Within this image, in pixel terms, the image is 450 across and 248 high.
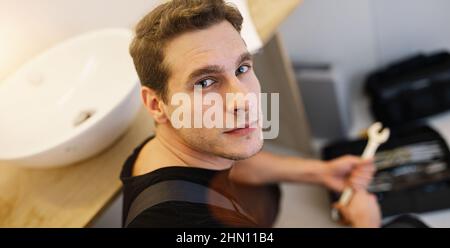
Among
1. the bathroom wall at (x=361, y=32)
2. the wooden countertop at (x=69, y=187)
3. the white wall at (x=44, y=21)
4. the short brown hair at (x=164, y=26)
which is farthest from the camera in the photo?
the bathroom wall at (x=361, y=32)

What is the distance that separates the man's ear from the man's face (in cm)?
4

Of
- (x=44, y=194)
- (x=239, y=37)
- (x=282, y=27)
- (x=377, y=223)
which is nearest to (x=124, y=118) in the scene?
(x=44, y=194)

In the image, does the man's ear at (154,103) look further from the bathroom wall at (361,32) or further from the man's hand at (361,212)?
the bathroom wall at (361,32)

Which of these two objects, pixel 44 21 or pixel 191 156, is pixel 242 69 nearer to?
pixel 191 156

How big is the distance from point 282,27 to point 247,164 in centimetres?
81

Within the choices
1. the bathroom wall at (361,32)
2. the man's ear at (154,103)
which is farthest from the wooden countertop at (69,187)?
the bathroom wall at (361,32)

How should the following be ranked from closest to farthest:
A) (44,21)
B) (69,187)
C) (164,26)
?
(164,26)
(69,187)
(44,21)

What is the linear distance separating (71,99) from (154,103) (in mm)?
453

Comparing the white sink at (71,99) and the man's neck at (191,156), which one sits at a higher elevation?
the white sink at (71,99)

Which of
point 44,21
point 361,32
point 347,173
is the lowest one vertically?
point 347,173

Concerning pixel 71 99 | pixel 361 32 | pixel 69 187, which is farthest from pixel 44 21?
pixel 361 32

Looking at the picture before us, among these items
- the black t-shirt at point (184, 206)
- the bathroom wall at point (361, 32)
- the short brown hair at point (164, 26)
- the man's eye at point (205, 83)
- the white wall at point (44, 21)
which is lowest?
the black t-shirt at point (184, 206)

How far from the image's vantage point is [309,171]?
1.08 meters

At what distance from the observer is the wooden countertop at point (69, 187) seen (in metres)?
0.79
